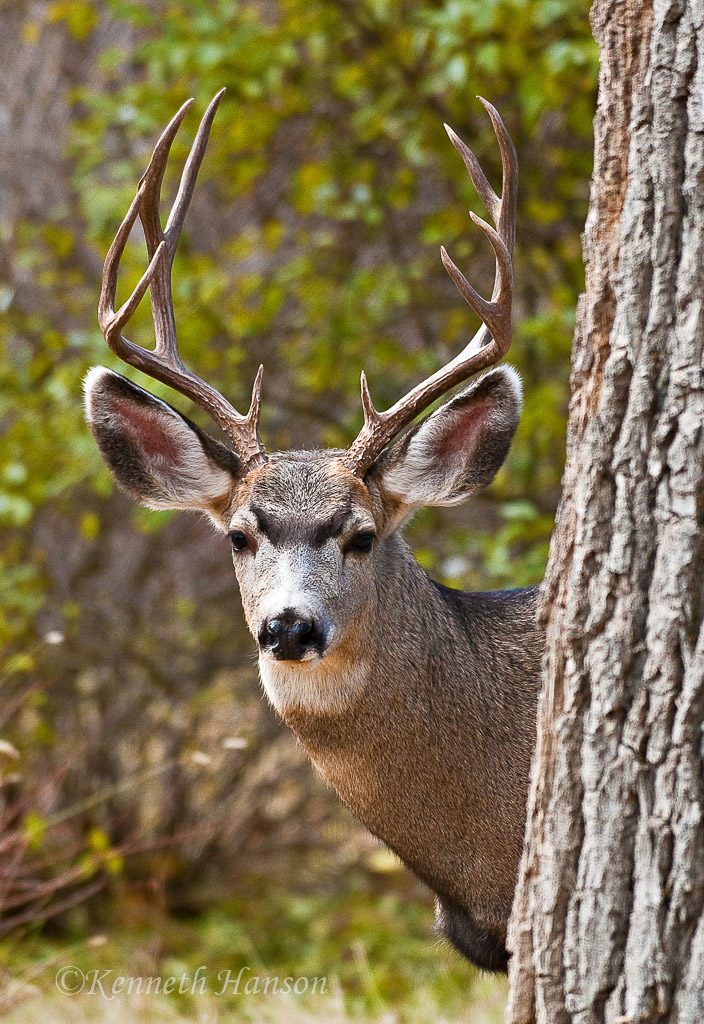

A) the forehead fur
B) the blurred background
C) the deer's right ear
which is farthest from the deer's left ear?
the blurred background

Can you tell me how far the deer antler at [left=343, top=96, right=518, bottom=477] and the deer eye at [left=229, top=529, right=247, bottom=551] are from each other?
403mm

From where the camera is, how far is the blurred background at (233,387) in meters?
5.60

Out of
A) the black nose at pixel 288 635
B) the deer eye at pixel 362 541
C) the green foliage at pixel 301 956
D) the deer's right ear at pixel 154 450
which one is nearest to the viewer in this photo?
the black nose at pixel 288 635

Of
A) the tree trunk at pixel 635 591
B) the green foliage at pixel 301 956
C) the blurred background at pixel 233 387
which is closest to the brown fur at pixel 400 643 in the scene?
the tree trunk at pixel 635 591

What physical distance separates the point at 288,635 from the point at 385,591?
0.53 meters

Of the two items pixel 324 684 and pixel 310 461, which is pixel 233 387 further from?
pixel 324 684

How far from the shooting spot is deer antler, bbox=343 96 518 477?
354cm

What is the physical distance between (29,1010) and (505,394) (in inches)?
145

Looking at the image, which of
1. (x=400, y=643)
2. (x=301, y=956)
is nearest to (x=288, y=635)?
(x=400, y=643)

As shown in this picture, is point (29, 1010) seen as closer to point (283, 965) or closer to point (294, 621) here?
point (283, 965)

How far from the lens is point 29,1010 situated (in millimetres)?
5523

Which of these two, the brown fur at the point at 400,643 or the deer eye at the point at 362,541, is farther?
the deer eye at the point at 362,541

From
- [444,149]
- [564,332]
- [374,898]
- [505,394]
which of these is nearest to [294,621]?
[505,394]

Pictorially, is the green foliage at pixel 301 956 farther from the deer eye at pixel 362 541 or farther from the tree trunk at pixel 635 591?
the tree trunk at pixel 635 591
